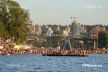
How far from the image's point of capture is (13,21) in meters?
136

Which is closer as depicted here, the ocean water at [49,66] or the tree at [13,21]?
the ocean water at [49,66]

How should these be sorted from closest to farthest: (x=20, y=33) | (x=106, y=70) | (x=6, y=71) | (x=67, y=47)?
(x=6, y=71), (x=106, y=70), (x=20, y=33), (x=67, y=47)

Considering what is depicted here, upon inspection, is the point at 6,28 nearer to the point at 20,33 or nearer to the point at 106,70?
the point at 20,33

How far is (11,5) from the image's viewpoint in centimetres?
14062

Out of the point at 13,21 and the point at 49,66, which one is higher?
the point at 13,21

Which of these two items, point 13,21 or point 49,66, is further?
point 13,21

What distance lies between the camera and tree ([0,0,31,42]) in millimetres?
134625

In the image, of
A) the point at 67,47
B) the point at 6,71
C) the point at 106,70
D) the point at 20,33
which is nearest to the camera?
the point at 6,71

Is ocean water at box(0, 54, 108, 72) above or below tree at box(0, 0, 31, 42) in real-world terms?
below

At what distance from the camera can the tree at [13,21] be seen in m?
135

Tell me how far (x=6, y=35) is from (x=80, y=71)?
69.2 m

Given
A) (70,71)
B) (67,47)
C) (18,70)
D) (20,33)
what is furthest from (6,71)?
(67,47)

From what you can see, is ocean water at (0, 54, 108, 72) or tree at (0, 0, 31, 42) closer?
ocean water at (0, 54, 108, 72)

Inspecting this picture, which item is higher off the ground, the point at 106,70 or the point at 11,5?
the point at 11,5
